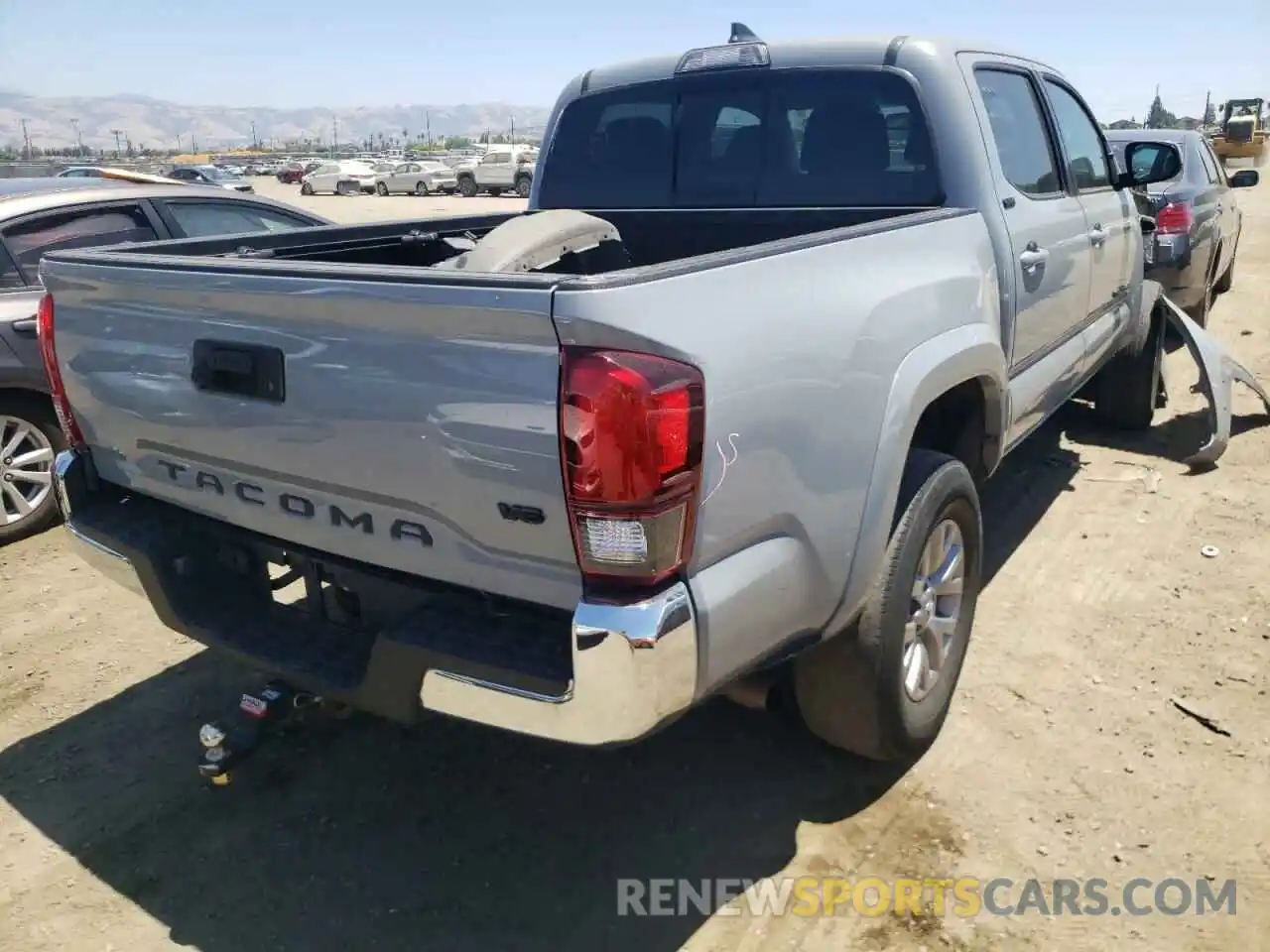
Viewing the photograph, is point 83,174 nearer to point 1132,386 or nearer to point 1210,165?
point 1132,386

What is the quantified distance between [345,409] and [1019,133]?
297 cm

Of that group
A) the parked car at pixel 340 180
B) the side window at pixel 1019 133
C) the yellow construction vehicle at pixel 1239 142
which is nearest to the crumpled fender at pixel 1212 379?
the side window at pixel 1019 133

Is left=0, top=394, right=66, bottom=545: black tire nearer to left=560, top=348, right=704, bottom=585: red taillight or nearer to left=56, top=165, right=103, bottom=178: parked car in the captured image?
left=56, top=165, right=103, bottom=178: parked car

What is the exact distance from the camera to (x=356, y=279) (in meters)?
2.13

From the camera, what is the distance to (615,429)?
1899 mm

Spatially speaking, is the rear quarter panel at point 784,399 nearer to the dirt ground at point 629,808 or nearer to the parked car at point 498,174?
the dirt ground at point 629,808

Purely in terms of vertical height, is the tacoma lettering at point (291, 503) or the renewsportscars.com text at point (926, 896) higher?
the tacoma lettering at point (291, 503)

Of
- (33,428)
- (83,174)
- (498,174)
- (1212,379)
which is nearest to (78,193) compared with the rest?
(33,428)

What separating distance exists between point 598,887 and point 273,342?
159 centimetres

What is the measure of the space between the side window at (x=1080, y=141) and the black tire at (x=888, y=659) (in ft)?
7.13

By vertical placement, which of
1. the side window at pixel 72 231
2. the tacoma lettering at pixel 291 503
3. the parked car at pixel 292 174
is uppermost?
the side window at pixel 72 231

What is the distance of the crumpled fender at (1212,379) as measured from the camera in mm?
5578

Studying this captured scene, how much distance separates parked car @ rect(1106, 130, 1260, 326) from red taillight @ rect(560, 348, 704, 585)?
6.13 meters

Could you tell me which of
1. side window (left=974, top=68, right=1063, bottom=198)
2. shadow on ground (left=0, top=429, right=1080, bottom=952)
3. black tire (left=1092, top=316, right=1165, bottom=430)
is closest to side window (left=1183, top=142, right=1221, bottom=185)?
black tire (left=1092, top=316, right=1165, bottom=430)
